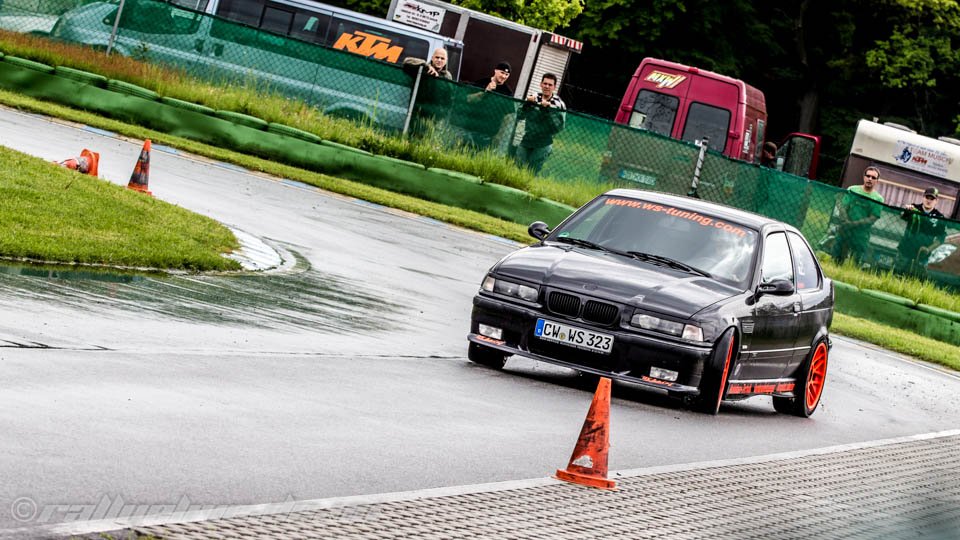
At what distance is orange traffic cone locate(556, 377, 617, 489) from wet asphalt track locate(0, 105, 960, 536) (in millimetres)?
271

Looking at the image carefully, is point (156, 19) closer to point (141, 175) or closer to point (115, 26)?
point (115, 26)

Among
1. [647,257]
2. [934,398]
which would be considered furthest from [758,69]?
[647,257]

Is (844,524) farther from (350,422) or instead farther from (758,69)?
(758,69)

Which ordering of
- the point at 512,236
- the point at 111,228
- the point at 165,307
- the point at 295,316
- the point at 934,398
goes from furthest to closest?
the point at 512,236, the point at 934,398, the point at 111,228, the point at 295,316, the point at 165,307

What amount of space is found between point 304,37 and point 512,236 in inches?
463

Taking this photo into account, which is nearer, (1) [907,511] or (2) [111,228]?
(1) [907,511]

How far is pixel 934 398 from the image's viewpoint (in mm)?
17094

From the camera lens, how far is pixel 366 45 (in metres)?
33.9

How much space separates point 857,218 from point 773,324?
14218mm

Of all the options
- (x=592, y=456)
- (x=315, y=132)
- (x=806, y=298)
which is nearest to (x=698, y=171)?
(x=315, y=132)

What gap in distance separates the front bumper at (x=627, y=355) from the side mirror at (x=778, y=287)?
4.41 feet

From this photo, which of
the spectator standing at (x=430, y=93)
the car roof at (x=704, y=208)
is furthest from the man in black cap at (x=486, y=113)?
the car roof at (x=704, y=208)

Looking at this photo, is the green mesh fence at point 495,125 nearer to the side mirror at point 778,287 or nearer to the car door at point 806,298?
the car door at point 806,298

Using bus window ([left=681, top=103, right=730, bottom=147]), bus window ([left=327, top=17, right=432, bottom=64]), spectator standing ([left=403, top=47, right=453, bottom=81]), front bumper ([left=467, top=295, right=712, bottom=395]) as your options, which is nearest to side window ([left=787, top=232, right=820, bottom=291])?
front bumper ([left=467, top=295, right=712, bottom=395])
